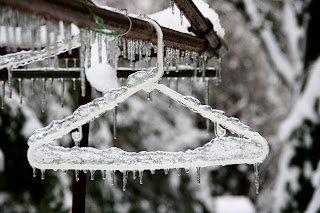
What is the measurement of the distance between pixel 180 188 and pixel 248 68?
59.2 inches

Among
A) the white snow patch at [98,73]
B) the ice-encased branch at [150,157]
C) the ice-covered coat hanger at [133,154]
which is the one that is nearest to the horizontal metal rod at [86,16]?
the ice-covered coat hanger at [133,154]

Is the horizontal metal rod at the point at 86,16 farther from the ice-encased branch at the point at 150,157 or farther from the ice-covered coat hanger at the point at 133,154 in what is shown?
the ice-encased branch at the point at 150,157

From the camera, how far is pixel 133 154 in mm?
831

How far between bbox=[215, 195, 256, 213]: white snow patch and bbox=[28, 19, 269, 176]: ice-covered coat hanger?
11.5 ft

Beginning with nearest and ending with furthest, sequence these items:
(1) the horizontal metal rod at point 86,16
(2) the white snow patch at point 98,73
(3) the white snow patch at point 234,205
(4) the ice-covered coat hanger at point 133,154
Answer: (1) the horizontal metal rod at point 86,16 < (4) the ice-covered coat hanger at point 133,154 < (2) the white snow patch at point 98,73 < (3) the white snow patch at point 234,205

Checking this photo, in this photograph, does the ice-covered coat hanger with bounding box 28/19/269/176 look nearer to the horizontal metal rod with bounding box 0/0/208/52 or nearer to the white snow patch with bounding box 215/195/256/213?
the horizontal metal rod with bounding box 0/0/208/52

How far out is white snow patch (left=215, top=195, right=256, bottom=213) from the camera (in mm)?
4121

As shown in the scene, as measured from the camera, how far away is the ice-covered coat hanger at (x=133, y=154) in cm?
77

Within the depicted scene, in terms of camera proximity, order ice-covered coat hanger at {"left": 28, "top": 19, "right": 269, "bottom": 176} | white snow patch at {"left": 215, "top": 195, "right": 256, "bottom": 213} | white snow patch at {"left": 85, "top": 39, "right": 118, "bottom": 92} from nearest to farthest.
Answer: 1. ice-covered coat hanger at {"left": 28, "top": 19, "right": 269, "bottom": 176}
2. white snow patch at {"left": 85, "top": 39, "right": 118, "bottom": 92}
3. white snow patch at {"left": 215, "top": 195, "right": 256, "bottom": 213}

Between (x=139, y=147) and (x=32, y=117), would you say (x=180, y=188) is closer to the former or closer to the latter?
(x=139, y=147)

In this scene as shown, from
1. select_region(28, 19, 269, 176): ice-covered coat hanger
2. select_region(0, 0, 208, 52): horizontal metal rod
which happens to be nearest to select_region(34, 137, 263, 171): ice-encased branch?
select_region(28, 19, 269, 176): ice-covered coat hanger

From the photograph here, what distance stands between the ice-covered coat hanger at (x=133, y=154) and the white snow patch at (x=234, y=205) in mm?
3500

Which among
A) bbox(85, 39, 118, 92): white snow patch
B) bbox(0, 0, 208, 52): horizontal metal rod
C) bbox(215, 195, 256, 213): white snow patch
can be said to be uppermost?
bbox(0, 0, 208, 52): horizontal metal rod

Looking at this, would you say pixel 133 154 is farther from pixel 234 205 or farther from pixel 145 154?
pixel 234 205
